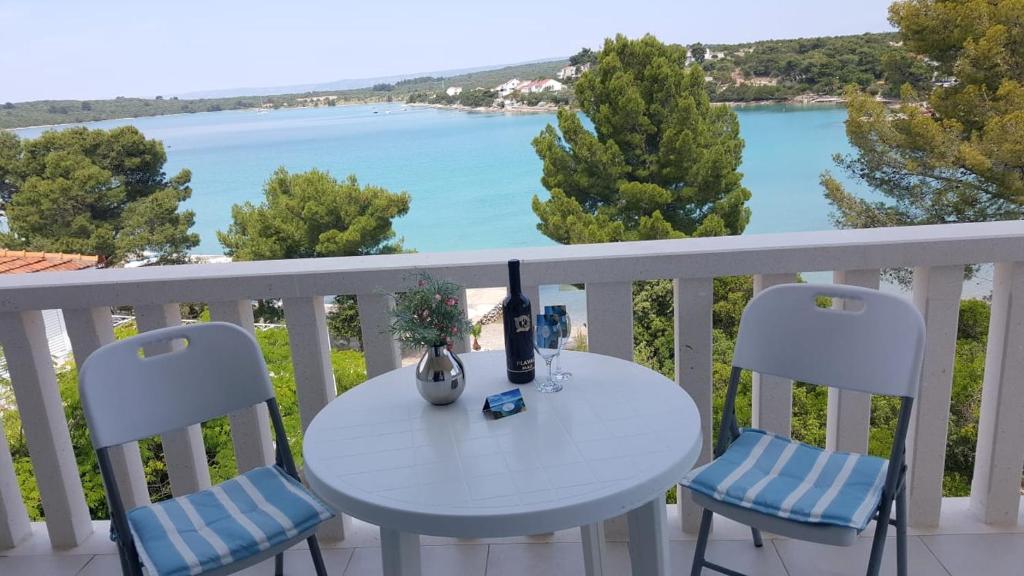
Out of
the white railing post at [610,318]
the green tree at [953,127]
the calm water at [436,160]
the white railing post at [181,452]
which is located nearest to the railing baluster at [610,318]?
the white railing post at [610,318]

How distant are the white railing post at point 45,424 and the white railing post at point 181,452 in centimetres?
29

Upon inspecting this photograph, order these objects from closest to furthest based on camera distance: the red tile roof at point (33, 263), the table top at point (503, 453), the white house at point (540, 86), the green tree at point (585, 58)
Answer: the table top at point (503, 453), the red tile roof at point (33, 263), the green tree at point (585, 58), the white house at point (540, 86)

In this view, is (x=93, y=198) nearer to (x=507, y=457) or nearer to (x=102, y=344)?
(x=102, y=344)

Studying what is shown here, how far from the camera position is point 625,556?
2.07m

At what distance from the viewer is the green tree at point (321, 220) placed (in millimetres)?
21703

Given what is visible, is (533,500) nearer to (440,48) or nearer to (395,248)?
(395,248)

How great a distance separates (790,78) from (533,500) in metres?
23.0

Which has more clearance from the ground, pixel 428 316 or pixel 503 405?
pixel 428 316

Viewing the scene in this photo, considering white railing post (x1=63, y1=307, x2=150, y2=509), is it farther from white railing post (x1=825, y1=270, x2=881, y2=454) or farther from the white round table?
white railing post (x1=825, y1=270, x2=881, y2=454)

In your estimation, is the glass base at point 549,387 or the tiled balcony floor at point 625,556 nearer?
the glass base at point 549,387

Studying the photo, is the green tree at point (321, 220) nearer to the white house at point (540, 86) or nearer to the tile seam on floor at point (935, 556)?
the white house at point (540, 86)

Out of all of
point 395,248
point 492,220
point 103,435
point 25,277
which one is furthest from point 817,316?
point 492,220

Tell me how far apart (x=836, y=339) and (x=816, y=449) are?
27cm

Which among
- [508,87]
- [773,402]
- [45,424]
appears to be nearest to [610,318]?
[773,402]
